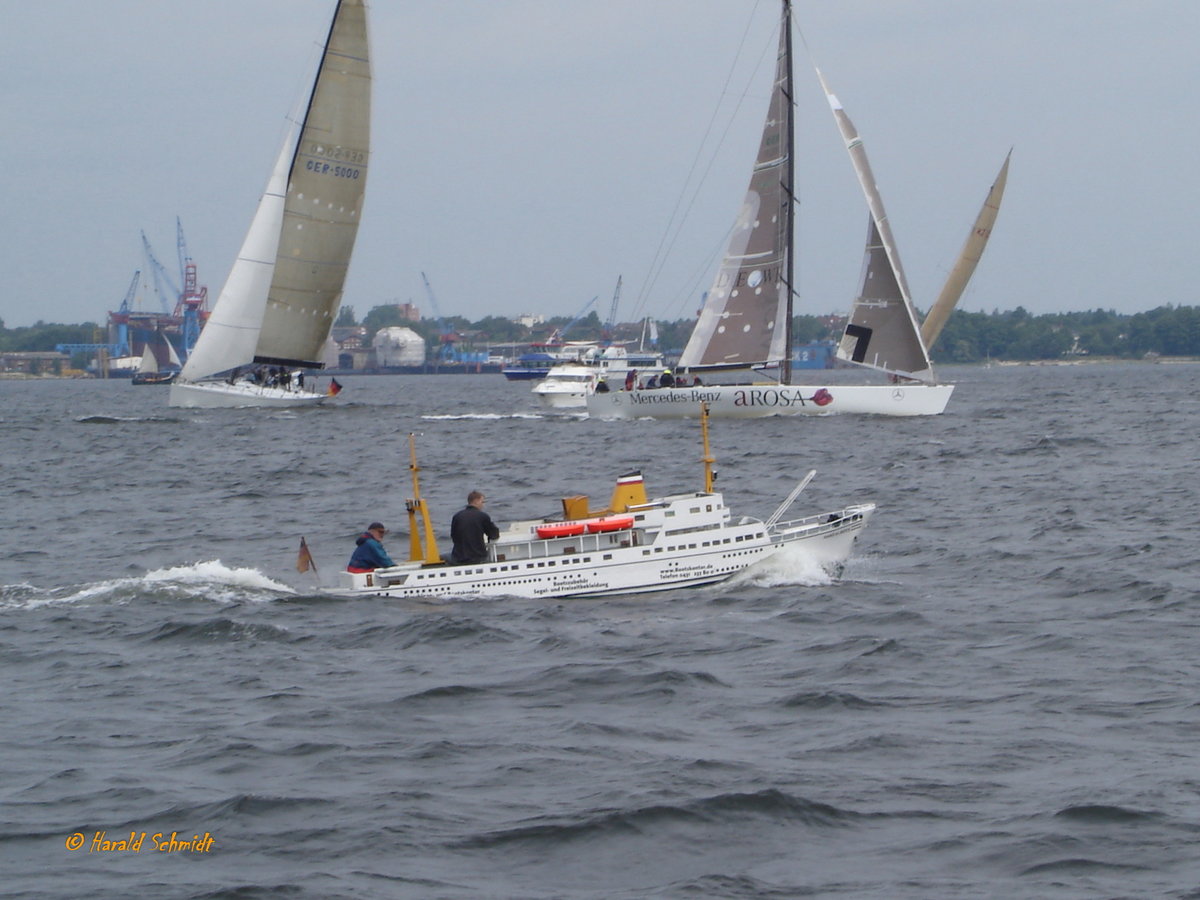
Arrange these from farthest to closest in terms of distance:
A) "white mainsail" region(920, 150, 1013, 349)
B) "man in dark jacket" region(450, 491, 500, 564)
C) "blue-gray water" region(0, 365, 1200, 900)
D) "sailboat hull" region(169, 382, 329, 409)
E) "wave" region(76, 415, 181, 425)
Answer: "white mainsail" region(920, 150, 1013, 349) < "sailboat hull" region(169, 382, 329, 409) < "wave" region(76, 415, 181, 425) < "man in dark jacket" region(450, 491, 500, 564) < "blue-gray water" region(0, 365, 1200, 900)

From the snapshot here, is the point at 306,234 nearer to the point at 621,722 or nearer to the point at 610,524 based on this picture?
the point at 610,524

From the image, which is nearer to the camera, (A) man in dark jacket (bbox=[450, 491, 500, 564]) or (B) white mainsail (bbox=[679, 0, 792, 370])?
(A) man in dark jacket (bbox=[450, 491, 500, 564])

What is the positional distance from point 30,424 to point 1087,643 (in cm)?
6051

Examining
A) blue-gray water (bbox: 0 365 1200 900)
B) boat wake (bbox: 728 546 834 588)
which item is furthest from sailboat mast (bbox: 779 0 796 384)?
boat wake (bbox: 728 546 834 588)

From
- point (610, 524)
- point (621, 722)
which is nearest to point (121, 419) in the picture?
point (610, 524)

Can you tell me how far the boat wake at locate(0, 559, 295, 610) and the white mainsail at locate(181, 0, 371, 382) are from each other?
46704mm

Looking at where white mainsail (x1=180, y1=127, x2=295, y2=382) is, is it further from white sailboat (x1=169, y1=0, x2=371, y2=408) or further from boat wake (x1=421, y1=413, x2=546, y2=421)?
boat wake (x1=421, y1=413, x2=546, y2=421)

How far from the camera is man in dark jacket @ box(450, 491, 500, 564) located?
19344 millimetres

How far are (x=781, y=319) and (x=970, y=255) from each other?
25190 millimetres

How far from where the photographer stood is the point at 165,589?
814 inches

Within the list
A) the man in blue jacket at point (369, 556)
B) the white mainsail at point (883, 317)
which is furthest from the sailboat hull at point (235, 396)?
the man in blue jacket at point (369, 556)

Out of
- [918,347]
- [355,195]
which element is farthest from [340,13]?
[918,347]

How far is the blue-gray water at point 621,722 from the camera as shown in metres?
10.6

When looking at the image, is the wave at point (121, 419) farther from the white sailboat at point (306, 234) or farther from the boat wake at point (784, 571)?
the boat wake at point (784, 571)
